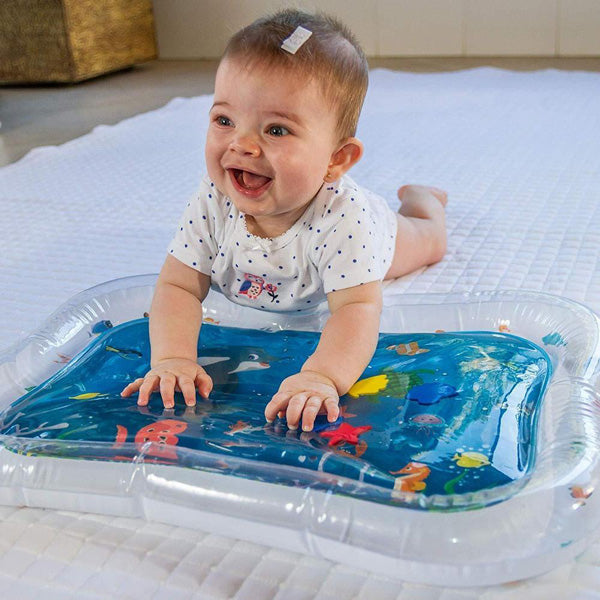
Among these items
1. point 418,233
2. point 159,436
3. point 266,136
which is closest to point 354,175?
point 418,233

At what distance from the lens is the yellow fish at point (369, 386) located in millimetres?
680

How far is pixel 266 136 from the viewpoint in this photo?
0.67 m

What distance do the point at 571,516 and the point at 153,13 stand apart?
2834 millimetres

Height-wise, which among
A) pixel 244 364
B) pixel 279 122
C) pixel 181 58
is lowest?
pixel 181 58

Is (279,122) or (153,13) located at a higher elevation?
(279,122)

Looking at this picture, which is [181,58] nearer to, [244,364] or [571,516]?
[244,364]

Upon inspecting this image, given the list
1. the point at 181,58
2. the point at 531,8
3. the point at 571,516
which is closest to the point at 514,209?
the point at 571,516

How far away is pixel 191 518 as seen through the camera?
565 mm

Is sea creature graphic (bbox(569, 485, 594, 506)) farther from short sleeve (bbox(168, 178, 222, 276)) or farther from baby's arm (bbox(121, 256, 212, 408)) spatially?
short sleeve (bbox(168, 178, 222, 276))

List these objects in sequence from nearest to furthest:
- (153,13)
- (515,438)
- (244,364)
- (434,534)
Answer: (434,534), (515,438), (244,364), (153,13)

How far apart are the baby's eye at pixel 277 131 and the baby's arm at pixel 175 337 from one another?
7.1 inches

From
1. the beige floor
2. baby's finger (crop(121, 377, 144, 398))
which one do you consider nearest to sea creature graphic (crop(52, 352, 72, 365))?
baby's finger (crop(121, 377, 144, 398))

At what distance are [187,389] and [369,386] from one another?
0.14 metres

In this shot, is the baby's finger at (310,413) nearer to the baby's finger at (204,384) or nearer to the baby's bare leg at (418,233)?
the baby's finger at (204,384)
